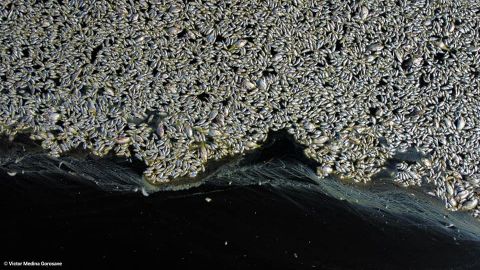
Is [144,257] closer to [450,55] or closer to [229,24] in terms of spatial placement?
[229,24]

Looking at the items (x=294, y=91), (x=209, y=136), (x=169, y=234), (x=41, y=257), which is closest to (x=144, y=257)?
(x=169, y=234)

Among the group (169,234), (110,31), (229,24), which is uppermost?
(229,24)

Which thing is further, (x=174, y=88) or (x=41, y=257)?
(x=174, y=88)

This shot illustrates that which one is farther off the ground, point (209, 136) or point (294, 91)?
point (294, 91)

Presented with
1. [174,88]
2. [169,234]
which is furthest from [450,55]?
[169,234]

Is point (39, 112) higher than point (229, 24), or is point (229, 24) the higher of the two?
point (229, 24)

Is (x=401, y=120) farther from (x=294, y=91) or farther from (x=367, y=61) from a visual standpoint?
(x=294, y=91)
